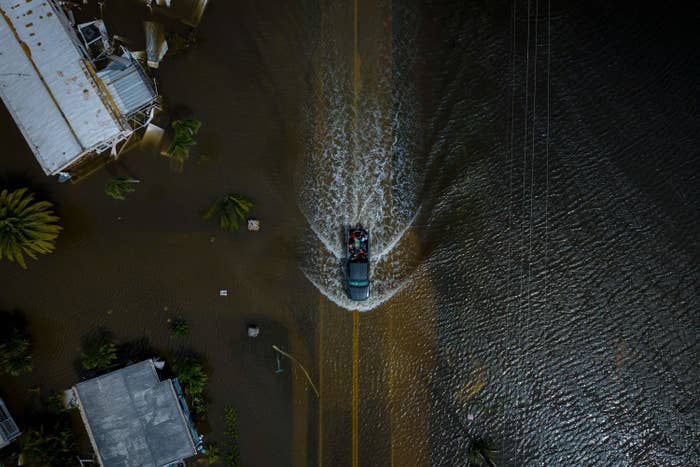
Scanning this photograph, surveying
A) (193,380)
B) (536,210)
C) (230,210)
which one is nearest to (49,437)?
(193,380)

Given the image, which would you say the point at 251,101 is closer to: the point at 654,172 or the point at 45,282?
the point at 45,282

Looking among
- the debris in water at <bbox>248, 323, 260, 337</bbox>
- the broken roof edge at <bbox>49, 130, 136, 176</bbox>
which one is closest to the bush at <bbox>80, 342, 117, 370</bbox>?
the debris in water at <bbox>248, 323, 260, 337</bbox>

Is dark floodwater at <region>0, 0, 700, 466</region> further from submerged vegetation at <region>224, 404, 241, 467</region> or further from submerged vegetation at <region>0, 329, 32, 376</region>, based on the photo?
submerged vegetation at <region>0, 329, 32, 376</region>

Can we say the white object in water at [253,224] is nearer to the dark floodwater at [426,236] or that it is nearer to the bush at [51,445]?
the dark floodwater at [426,236]

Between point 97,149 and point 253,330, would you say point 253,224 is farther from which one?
point 97,149

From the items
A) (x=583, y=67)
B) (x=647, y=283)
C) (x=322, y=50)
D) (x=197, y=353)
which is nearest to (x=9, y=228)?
(x=197, y=353)

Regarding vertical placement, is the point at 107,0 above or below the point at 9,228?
above
